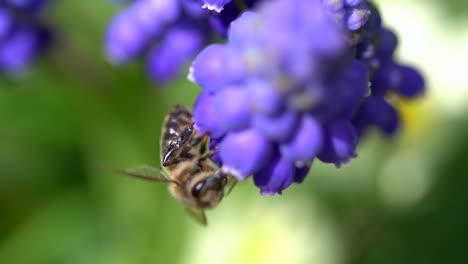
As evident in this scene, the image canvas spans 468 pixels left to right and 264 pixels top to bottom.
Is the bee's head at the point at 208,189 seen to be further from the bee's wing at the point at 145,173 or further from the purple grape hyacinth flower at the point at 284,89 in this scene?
the purple grape hyacinth flower at the point at 284,89

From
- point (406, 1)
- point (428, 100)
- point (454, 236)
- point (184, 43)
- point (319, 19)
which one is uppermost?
point (319, 19)

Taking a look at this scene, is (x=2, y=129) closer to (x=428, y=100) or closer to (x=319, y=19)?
(x=428, y=100)

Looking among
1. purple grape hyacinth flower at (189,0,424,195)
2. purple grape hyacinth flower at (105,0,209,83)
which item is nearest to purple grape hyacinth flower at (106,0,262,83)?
purple grape hyacinth flower at (105,0,209,83)

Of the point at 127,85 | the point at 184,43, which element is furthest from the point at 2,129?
the point at 184,43

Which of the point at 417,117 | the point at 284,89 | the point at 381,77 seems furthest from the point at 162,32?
the point at 417,117

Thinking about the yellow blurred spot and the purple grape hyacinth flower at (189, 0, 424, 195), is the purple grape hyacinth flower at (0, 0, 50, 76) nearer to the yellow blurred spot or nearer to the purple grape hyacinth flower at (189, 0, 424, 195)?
the purple grape hyacinth flower at (189, 0, 424, 195)

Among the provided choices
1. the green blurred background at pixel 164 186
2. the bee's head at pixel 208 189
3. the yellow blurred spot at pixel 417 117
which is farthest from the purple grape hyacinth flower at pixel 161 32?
the yellow blurred spot at pixel 417 117
